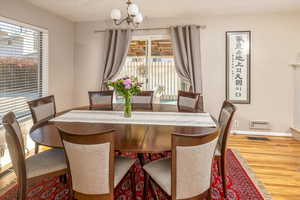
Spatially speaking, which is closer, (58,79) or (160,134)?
(160,134)

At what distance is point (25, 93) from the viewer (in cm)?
342

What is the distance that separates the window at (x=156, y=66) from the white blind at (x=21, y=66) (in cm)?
173

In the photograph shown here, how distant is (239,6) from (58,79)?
144 inches

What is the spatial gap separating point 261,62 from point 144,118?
2.97 m

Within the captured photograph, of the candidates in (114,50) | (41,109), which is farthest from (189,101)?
(114,50)

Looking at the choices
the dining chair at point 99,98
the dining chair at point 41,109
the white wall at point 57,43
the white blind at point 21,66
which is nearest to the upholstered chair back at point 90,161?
the dining chair at point 41,109

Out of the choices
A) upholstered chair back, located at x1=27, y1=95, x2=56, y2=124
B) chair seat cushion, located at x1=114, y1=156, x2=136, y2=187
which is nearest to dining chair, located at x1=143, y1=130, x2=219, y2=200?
chair seat cushion, located at x1=114, y1=156, x2=136, y2=187

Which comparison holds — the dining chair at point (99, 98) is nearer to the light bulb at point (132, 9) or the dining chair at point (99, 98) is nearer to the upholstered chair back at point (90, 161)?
the light bulb at point (132, 9)

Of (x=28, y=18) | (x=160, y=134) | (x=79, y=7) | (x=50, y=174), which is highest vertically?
(x=79, y=7)

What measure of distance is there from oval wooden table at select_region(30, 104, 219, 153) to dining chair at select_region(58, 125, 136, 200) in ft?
0.47

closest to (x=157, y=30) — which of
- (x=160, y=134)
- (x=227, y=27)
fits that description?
(x=227, y=27)

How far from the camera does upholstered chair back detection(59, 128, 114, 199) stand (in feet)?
4.43

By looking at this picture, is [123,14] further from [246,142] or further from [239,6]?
[246,142]

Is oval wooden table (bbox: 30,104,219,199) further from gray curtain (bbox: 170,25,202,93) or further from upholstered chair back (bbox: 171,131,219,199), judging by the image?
gray curtain (bbox: 170,25,202,93)
